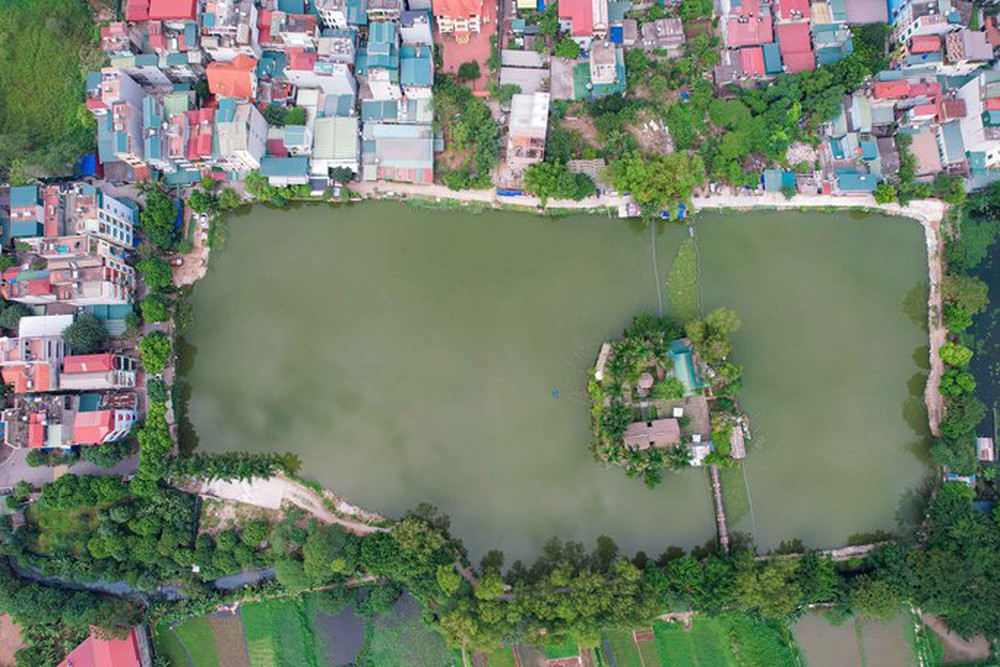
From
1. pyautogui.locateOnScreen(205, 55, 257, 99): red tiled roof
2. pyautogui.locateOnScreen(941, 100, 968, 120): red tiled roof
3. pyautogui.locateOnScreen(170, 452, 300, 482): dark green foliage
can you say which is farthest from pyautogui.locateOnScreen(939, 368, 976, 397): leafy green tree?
pyautogui.locateOnScreen(205, 55, 257, 99): red tiled roof

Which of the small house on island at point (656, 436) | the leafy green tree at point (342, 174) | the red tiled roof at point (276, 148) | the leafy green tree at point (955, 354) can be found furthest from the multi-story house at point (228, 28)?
the leafy green tree at point (955, 354)

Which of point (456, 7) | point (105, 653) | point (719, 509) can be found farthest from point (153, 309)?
point (719, 509)

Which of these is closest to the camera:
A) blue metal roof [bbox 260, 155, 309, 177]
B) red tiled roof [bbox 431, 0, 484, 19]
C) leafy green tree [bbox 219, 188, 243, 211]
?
red tiled roof [bbox 431, 0, 484, 19]

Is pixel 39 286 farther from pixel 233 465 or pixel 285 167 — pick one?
pixel 285 167

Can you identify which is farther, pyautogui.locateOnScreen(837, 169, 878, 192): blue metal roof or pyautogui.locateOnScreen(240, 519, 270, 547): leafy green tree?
pyautogui.locateOnScreen(837, 169, 878, 192): blue metal roof

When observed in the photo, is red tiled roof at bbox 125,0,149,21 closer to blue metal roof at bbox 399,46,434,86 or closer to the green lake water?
the green lake water

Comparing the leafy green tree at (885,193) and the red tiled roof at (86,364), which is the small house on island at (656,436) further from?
the red tiled roof at (86,364)
